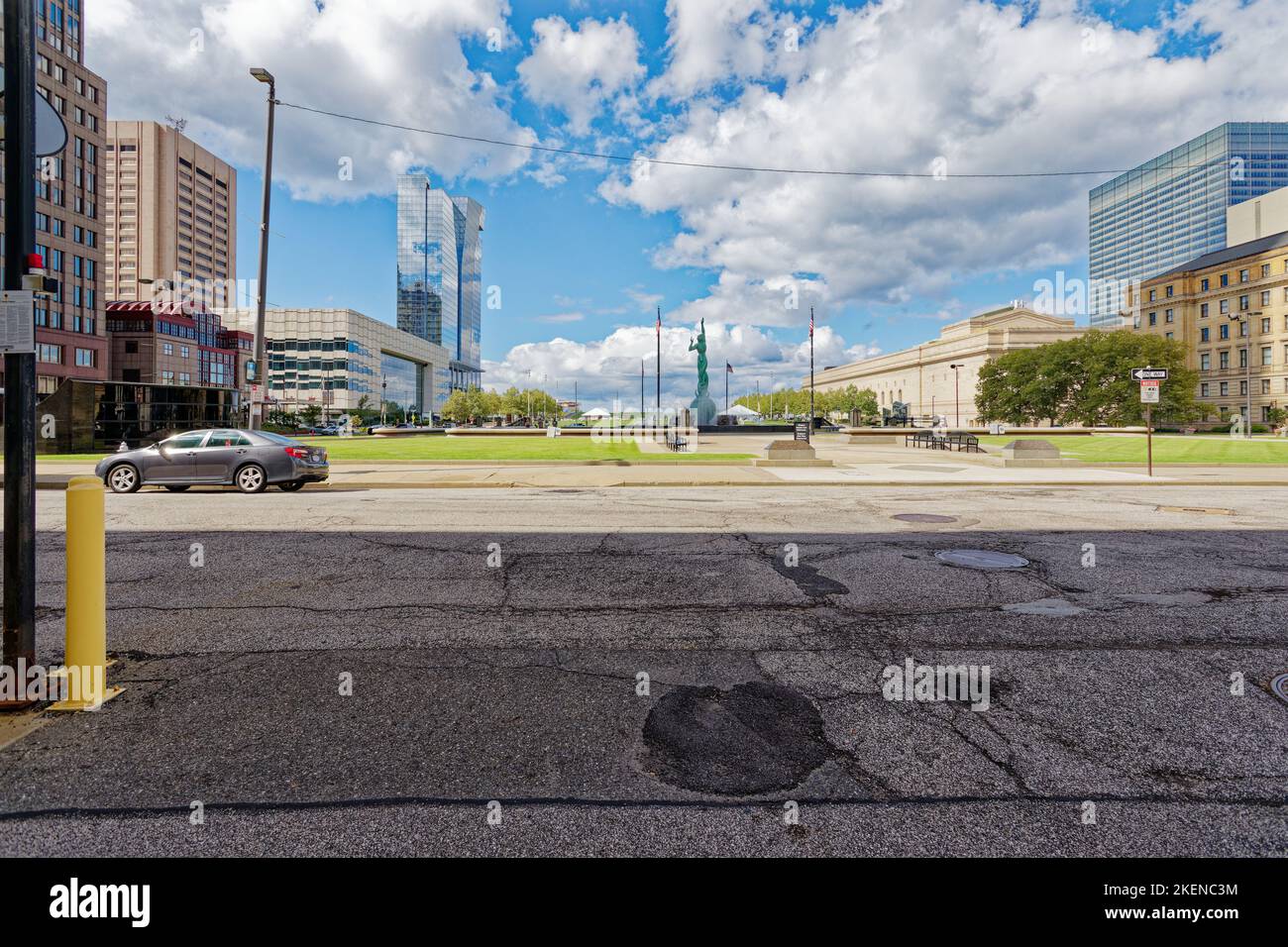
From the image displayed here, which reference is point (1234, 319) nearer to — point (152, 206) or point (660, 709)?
point (660, 709)

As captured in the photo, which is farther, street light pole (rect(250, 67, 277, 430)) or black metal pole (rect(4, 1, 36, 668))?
street light pole (rect(250, 67, 277, 430))

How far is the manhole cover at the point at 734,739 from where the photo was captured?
323 cm

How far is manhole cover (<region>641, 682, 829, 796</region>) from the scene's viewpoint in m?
3.23

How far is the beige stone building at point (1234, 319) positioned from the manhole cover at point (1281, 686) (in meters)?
96.1

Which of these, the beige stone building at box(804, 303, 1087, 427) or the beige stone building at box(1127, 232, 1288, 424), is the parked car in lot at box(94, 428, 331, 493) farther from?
the beige stone building at box(1127, 232, 1288, 424)

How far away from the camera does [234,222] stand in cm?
17150

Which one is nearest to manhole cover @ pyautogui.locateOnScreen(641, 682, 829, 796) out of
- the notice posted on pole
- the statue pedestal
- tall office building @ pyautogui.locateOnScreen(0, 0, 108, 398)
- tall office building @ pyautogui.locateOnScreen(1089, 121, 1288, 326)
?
the notice posted on pole

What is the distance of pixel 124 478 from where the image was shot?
16.2m

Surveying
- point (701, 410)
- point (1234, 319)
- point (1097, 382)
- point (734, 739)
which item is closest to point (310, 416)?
point (701, 410)

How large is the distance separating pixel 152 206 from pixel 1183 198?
234 metres

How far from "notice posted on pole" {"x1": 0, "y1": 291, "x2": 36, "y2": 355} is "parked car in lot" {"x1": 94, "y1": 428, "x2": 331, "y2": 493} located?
512 inches

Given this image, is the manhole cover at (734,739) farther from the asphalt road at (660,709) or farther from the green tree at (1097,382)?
the green tree at (1097,382)

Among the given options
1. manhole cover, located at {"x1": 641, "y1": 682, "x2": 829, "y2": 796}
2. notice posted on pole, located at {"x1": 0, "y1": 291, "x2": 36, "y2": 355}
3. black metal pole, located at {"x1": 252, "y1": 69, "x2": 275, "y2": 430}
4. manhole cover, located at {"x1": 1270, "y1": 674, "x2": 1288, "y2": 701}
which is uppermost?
black metal pole, located at {"x1": 252, "y1": 69, "x2": 275, "y2": 430}
